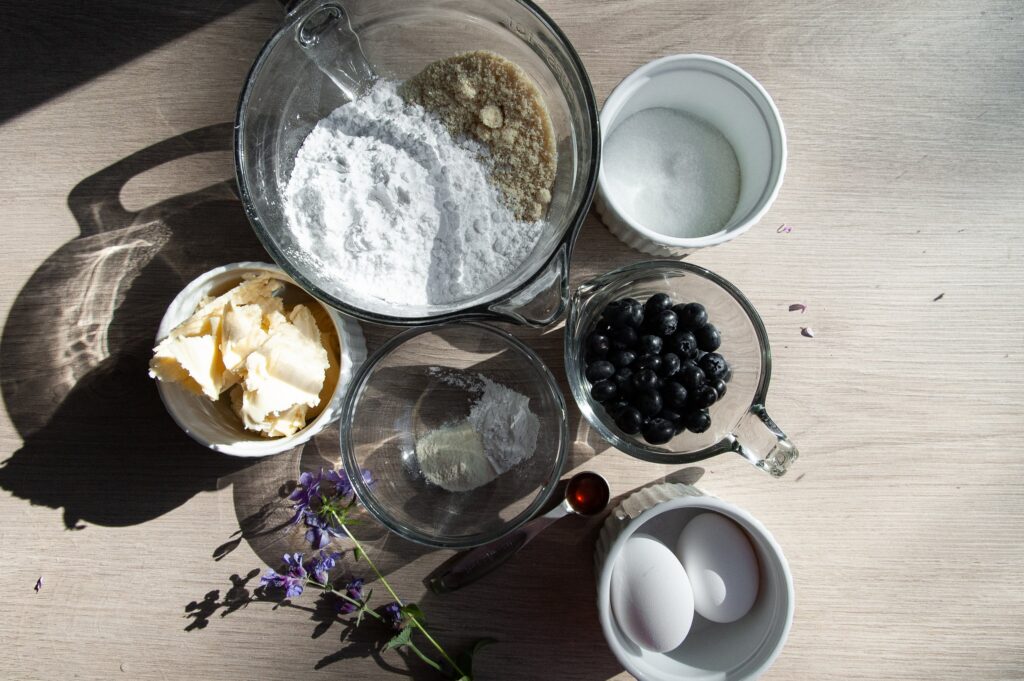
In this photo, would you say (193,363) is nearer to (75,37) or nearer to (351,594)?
(351,594)

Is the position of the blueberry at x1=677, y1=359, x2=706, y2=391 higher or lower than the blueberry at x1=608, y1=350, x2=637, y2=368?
lower

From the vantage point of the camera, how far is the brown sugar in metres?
0.79

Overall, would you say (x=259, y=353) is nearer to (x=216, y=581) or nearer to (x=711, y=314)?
(x=216, y=581)

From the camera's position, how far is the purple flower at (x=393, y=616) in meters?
0.92

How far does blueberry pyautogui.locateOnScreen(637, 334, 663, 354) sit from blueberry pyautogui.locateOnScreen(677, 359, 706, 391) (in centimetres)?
4

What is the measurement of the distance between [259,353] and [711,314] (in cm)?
64

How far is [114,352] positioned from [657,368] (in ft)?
2.79

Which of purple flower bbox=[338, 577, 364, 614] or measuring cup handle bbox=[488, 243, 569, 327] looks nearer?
measuring cup handle bbox=[488, 243, 569, 327]

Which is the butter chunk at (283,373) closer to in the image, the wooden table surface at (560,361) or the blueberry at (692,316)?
the wooden table surface at (560,361)

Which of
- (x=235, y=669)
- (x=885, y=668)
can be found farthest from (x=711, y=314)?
(x=235, y=669)

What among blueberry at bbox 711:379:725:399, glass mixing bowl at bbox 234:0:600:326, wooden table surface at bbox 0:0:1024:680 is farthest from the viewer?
wooden table surface at bbox 0:0:1024:680

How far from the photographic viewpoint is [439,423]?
3.06ft

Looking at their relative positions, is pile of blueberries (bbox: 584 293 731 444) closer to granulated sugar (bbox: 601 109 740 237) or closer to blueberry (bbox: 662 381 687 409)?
blueberry (bbox: 662 381 687 409)

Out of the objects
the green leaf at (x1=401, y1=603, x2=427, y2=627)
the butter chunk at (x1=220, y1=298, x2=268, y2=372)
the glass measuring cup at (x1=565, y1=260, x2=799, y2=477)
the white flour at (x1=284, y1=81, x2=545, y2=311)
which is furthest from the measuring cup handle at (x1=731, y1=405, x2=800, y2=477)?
the butter chunk at (x1=220, y1=298, x2=268, y2=372)
